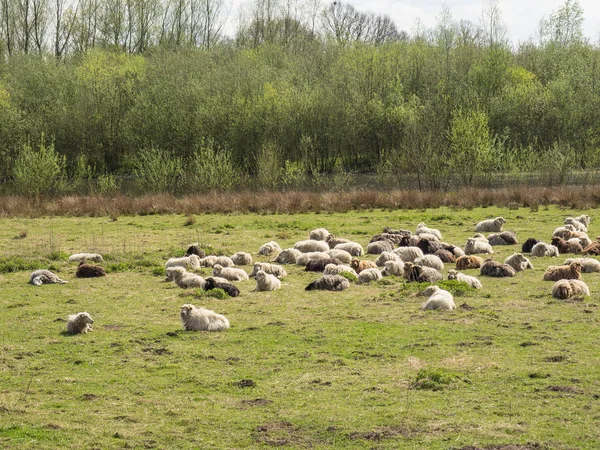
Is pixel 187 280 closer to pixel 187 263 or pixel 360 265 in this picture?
pixel 187 263

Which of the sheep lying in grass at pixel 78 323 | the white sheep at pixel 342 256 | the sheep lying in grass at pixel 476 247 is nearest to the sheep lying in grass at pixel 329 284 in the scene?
the white sheep at pixel 342 256

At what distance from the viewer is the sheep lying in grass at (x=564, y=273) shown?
56.3ft

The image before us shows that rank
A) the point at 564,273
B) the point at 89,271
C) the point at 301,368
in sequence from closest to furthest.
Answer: the point at 301,368
the point at 564,273
the point at 89,271

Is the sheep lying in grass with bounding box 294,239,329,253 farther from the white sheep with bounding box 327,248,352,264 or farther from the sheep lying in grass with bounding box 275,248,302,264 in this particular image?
the white sheep with bounding box 327,248,352,264

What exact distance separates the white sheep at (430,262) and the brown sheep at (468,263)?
603 mm

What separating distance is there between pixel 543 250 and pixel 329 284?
23.2 ft

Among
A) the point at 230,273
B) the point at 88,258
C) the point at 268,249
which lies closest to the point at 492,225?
the point at 268,249

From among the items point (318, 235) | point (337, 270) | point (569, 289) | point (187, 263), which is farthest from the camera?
point (318, 235)

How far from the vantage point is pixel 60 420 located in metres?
9.20

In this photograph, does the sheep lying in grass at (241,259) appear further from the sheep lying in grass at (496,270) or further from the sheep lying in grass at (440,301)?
the sheep lying in grass at (440,301)

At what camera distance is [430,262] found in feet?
62.4

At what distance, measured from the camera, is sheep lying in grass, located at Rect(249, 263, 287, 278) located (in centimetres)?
1864

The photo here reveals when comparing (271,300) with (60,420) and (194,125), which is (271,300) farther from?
(194,125)

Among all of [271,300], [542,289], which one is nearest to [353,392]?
[271,300]
